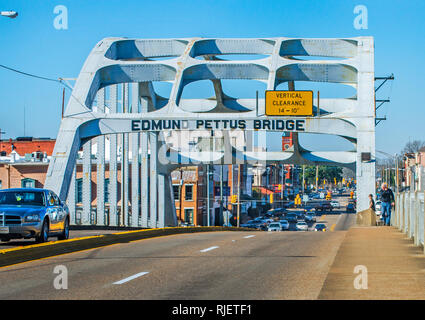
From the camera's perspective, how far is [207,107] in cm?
5562

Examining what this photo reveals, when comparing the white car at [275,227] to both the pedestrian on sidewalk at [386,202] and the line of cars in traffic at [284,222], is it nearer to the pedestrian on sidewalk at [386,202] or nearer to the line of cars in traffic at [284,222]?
the line of cars in traffic at [284,222]

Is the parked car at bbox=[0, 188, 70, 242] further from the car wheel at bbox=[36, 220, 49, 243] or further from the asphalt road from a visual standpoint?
the asphalt road

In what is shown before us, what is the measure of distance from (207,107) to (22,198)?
124 feet

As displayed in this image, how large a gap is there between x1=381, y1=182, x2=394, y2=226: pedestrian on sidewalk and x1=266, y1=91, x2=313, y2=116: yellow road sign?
35.7 feet

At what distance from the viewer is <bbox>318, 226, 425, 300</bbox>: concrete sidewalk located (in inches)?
378

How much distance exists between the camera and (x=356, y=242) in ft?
60.6

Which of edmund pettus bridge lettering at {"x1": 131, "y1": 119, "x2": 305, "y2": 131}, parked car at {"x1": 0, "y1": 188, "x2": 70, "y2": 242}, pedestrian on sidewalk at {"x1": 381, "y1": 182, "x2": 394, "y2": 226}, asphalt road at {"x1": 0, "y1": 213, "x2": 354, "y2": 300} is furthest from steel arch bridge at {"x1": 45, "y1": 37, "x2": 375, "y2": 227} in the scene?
asphalt road at {"x1": 0, "y1": 213, "x2": 354, "y2": 300}

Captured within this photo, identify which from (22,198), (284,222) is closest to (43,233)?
(22,198)

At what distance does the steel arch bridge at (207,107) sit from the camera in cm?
3888

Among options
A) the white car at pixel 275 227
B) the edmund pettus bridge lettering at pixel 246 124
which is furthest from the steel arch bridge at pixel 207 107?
the white car at pixel 275 227

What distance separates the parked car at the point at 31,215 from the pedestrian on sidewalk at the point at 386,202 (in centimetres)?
1340

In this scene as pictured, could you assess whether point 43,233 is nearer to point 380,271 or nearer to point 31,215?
point 31,215

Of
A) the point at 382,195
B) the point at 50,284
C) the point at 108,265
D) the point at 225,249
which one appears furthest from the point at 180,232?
the point at 50,284
